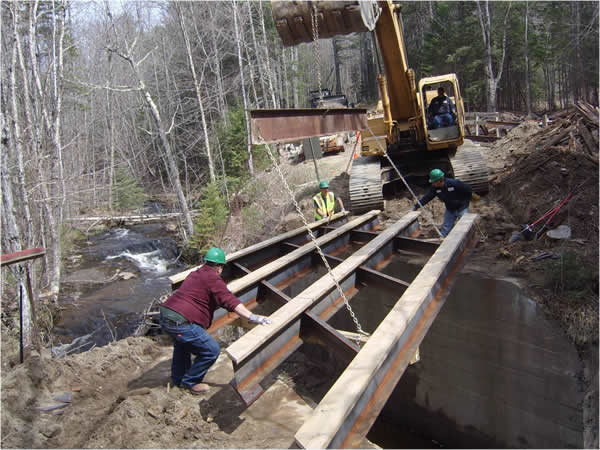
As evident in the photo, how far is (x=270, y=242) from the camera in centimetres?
628

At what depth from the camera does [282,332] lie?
3.74 metres

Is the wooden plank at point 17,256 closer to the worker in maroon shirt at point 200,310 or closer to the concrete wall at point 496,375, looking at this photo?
the worker in maroon shirt at point 200,310

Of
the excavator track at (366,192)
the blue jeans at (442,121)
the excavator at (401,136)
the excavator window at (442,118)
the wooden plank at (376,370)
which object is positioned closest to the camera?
the wooden plank at (376,370)

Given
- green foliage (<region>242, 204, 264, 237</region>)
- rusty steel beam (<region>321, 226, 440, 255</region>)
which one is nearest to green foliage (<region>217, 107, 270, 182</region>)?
green foliage (<region>242, 204, 264, 237</region>)

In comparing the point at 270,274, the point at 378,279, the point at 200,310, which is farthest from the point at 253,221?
the point at 200,310

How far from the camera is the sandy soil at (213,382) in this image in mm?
3482

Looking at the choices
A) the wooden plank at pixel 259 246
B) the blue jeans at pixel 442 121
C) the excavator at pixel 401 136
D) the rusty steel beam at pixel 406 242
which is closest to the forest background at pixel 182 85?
the excavator at pixel 401 136

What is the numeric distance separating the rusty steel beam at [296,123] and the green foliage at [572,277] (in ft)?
10.9

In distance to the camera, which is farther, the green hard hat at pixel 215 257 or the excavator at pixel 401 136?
the excavator at pixel 401 136

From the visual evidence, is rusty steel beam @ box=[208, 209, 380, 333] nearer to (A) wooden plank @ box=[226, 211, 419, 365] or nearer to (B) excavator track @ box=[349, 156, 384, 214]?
(A) wooden plank @ box=[226, 211, 419, 365]

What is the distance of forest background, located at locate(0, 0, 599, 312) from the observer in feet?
37.3

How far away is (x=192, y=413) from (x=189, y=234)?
40.1 ft

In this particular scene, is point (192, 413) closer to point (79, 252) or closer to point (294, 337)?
point (294, 337)

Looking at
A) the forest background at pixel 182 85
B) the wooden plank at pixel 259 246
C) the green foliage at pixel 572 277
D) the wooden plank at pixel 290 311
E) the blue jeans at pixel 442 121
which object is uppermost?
the forest background at pixel 182 85
